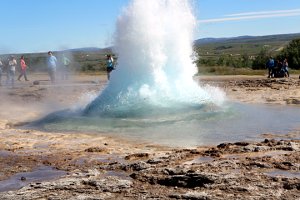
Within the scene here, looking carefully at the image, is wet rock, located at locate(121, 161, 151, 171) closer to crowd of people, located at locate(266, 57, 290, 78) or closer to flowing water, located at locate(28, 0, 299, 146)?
flowing water, located at locate(28, 0, 299, 146)

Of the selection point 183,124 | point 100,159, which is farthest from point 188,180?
point 183,124

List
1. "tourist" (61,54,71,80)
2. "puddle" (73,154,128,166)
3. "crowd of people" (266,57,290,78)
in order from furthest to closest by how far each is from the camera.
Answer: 1. "tourist" (61,54,71,80)
2. "crowd of people" (266,57,290,78)
3. "puddle" (73,154,128,166)

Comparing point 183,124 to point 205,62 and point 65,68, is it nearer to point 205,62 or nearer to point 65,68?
point 65,68

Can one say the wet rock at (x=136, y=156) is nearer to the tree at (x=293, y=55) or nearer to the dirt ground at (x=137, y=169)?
the dirt ground at (x=137, y=169)

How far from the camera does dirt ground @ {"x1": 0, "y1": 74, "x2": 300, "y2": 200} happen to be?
4.47 m

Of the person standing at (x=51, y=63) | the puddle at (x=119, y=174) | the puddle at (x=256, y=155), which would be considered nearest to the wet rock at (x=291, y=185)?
the puddle at (x=256, y=155)

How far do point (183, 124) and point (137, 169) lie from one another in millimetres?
3921

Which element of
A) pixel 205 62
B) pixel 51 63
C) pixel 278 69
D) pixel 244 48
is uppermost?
pixel 244 48

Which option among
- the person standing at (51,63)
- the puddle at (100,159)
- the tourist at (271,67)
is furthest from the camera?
the tourist at (271,67)

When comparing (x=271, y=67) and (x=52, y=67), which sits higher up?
(x=52, y=67)

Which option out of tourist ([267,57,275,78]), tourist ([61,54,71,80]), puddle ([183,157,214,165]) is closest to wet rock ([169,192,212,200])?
puddle ([183,157,214,165])

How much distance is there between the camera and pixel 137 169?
17.5 ft

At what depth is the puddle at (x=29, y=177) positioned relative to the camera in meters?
4.96

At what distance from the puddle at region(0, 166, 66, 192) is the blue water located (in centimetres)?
217
